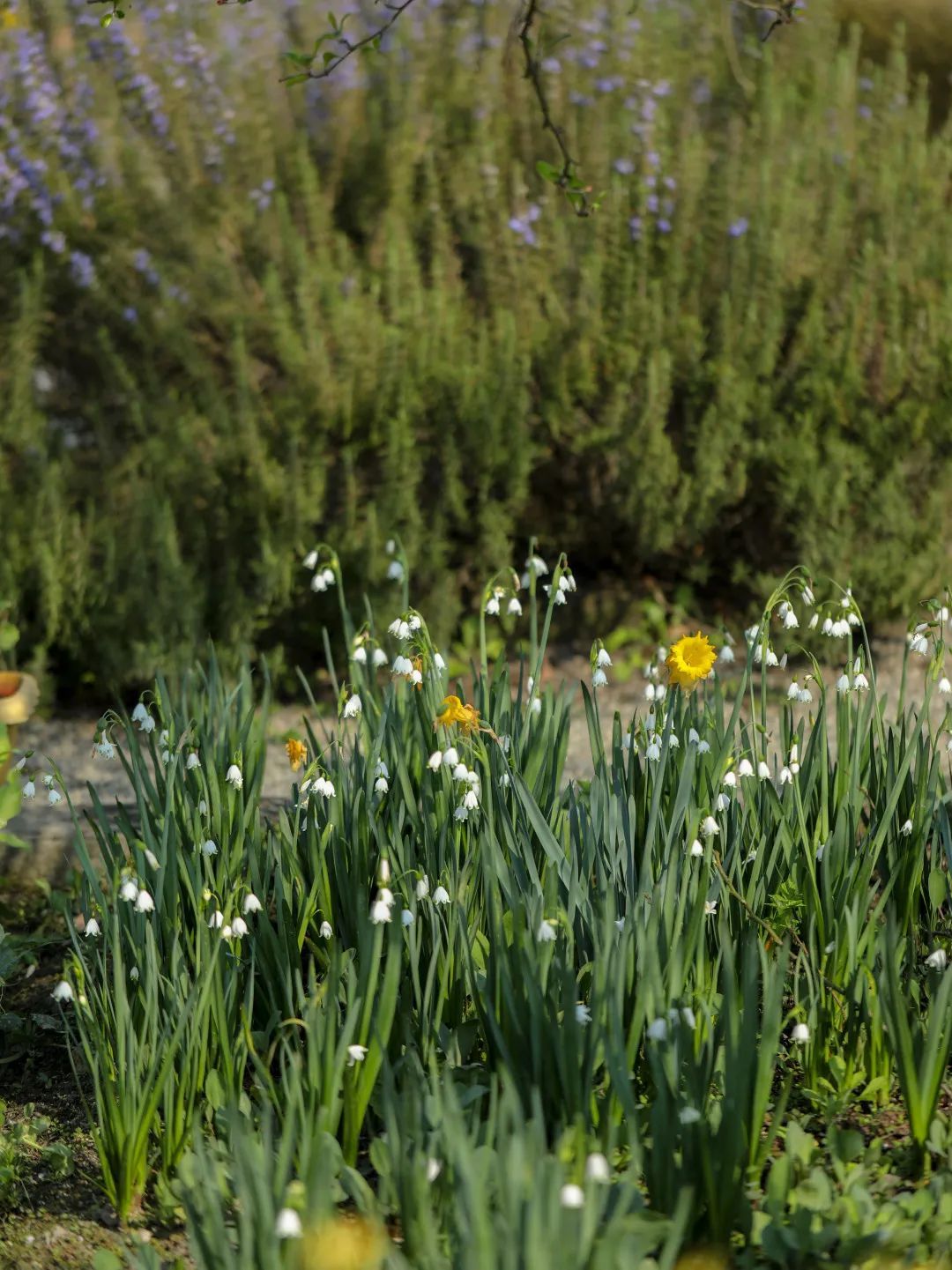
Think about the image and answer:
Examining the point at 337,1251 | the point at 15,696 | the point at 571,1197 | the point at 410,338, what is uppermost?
the point at 410,338

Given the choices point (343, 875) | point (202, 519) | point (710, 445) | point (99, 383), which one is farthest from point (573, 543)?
point (343, 875)

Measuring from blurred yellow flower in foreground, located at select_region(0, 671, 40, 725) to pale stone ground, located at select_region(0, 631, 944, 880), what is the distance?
0.78 m

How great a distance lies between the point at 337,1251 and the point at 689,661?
1.18 meters

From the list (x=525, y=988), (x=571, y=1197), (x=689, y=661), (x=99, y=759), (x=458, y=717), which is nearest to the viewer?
(x=571, y=1197)

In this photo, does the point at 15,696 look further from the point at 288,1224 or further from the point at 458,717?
the point at 288,1224

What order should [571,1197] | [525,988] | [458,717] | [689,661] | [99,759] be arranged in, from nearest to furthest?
[571,1197] → [525,988] → [458,717] → [689,661] → [99,759]

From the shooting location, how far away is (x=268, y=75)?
15.2 ft

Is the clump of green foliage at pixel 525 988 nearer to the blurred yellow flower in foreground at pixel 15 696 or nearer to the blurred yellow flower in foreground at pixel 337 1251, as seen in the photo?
the blurred yellow flower in foreground at pixel 337 1251

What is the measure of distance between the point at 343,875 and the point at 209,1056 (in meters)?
0.37

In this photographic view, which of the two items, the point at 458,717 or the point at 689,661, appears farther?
the point at 689,661

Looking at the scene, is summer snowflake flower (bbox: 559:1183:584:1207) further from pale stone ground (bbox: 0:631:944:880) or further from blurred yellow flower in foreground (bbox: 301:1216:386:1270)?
pale stone ground (bbox: 0:631:944:880)

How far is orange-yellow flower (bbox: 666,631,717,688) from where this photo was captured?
7.68 ft

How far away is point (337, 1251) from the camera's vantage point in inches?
60.0

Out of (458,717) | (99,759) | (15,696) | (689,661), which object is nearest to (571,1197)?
(458,717)
